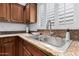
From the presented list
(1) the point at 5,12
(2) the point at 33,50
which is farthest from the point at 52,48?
(1) the point at 5,12

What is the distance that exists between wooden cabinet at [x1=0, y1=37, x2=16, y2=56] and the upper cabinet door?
7.9 inches

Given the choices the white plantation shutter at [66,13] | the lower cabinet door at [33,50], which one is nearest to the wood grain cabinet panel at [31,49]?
the lower cabinet door at [33,50]

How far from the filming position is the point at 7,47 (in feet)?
4.06

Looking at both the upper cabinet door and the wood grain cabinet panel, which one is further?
the upper cabinet door

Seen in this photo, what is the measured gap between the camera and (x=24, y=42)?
51.6 inches

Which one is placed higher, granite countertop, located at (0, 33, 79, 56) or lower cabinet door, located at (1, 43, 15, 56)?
granite countertop, located at (0, 33, 79, 56)

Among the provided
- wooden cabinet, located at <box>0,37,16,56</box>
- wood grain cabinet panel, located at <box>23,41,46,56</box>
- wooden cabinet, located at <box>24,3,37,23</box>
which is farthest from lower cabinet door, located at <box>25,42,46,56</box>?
A: wooden cabinet, located at <box>24,3,37,23</box>

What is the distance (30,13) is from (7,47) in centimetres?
40

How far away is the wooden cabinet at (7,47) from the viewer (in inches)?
48.8

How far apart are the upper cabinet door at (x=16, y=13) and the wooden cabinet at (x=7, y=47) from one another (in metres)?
0.20

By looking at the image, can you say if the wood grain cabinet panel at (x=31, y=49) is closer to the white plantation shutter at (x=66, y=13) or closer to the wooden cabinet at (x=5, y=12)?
the wooden cabinet at (x=5, y=12)

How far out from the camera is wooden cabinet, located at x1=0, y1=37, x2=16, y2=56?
4.06 feet

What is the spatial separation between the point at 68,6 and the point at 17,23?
1.82 ft

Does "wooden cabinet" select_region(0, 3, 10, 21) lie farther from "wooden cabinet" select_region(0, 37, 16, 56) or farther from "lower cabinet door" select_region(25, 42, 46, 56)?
"lower cabinet door" select_region(25, 42, 46, 56)
